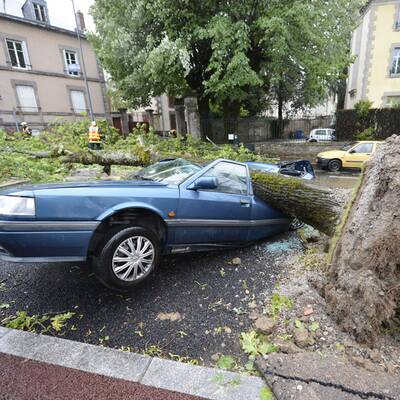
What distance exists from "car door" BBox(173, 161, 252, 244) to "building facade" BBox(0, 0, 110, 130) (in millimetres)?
17475

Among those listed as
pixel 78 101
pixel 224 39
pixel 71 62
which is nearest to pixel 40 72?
pixel 71 62

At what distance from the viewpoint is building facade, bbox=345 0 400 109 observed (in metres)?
18.0

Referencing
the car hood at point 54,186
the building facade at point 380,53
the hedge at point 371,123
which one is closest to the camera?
the car hood at point 54,186

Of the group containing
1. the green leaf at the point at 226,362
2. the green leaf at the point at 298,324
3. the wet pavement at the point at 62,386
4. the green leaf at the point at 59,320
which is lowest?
the green leaf at the point at 226,362

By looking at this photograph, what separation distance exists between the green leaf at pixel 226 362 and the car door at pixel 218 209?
1.37m

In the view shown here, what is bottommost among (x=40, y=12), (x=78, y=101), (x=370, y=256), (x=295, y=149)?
(x=295, y=149)

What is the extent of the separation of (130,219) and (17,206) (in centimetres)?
101

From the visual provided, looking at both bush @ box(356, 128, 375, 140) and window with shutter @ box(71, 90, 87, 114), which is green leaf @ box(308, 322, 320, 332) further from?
window with shutter @ box(71, 90, 87, 114)

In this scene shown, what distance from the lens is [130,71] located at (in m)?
12.8

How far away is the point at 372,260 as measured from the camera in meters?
2.26

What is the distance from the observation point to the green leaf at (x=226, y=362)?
6.85ft

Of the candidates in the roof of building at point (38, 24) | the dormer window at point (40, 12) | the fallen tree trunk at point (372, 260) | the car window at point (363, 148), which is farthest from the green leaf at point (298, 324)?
the dormer window at point (40, 12)

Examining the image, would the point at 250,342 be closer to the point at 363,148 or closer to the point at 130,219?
the point at 130,219

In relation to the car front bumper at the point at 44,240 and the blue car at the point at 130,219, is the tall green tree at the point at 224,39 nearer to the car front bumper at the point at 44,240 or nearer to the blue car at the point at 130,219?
the blue car at the point at 130,219
